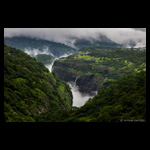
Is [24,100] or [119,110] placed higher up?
[24,100]

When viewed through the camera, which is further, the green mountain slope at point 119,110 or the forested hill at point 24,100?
the forested hill at point 24,100

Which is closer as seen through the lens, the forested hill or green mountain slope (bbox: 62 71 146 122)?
green mountain slope (bbox: 62 71 146 122)

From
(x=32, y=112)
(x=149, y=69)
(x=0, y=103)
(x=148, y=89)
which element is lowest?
(x=32, y=112)

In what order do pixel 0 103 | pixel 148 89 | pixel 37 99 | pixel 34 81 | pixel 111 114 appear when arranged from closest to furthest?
pixel 0 103, pixel 148 89, pixel 111 114, pixel 37 99, pixel 34 81

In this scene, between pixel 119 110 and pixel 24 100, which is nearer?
pixel 119 110


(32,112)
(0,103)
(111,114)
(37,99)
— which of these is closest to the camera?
(0,103)

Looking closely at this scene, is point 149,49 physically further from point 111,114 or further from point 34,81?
point 34,81

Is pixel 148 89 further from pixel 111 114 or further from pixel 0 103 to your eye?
pixel 111 114

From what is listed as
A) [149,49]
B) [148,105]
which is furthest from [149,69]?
[148,105]
